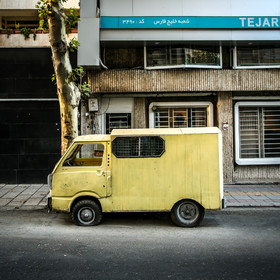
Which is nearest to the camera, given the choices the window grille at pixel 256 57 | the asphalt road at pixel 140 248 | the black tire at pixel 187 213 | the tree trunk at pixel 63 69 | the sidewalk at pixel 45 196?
the asphalt road at pixel 140 248

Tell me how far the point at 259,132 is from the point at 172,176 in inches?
281

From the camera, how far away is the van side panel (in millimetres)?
6328

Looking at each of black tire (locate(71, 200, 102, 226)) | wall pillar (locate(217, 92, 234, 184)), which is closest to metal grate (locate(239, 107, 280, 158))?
wall pillar (locate(217, 92, 234, 184))

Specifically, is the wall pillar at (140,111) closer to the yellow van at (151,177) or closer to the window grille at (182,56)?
the window grille at (182,56)

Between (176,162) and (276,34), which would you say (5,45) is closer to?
(176,162)

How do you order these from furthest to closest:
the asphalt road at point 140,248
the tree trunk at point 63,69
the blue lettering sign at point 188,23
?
the blue lettering sign at point 188,23 < the tree trunk at point 63,69 < the asphalt road at point 140,248

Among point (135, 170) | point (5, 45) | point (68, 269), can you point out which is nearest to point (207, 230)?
point (135, 170)

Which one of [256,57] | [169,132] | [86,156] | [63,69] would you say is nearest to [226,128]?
Answer: [256,57]

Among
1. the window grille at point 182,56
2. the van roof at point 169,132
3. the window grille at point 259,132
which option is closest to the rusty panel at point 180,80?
the window grille at point 182,56

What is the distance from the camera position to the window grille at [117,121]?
39.1 ft

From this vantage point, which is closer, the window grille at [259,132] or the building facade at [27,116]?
the building facade at [27,116]

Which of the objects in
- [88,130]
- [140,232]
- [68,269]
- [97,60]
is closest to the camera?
[68,269]

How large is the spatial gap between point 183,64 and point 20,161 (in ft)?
25.3

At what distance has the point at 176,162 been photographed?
6.38 m
